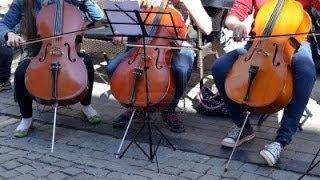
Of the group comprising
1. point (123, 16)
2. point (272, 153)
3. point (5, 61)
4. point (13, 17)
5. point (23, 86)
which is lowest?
point (272, 153)

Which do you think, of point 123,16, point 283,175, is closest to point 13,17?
point 123,16

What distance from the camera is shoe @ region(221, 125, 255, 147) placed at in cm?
355

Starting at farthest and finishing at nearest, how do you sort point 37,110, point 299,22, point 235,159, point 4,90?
point 4,90 → point 37,110 → point 235,159 → point 299,22

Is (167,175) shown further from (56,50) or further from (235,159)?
(56,50)

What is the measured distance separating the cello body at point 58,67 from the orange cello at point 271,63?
1.05 m

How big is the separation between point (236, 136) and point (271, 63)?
694 mm

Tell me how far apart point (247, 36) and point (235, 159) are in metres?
0.82

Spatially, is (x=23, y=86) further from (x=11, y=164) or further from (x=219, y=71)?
(x=219, y=71)

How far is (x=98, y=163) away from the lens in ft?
11.3

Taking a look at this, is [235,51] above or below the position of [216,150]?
above

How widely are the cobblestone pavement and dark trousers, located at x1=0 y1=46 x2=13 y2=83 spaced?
1.29 metres

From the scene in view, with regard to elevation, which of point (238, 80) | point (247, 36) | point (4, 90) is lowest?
point (4, 90)

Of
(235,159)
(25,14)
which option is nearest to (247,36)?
(235,159)

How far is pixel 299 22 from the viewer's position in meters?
3.14
